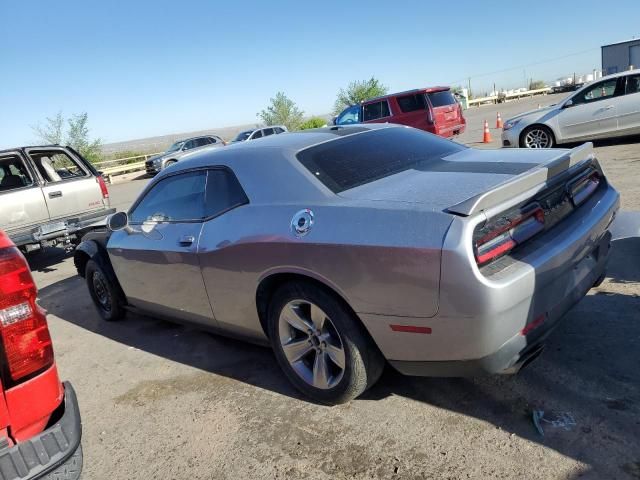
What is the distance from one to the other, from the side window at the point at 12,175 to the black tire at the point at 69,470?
715cm

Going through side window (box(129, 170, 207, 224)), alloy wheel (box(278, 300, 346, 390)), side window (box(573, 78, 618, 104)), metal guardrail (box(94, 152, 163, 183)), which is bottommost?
metal guardrail (box(94, 152, 163, 183))

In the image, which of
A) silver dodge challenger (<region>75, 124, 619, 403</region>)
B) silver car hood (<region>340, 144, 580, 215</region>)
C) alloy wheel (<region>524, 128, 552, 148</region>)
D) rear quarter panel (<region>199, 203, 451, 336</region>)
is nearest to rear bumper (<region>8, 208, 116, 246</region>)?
silver dodge challenger (<region>75, 124, 619, 403</region>)

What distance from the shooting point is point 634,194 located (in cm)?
657

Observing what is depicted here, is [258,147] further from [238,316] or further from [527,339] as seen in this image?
[527,339]

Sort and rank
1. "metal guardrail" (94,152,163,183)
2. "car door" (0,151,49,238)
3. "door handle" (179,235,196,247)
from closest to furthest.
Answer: "door handle" (179,235,196,247) < "car door" (0,151,49,238) < "metal guardrail" (94,152,163,183)

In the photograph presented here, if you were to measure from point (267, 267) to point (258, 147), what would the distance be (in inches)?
37.3

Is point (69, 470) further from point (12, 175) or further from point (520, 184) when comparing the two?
point (12, 175)

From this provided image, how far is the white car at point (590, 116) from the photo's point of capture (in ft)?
34.2

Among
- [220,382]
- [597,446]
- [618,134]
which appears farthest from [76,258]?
[618,134]

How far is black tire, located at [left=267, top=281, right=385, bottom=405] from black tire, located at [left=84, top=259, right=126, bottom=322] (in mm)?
2478

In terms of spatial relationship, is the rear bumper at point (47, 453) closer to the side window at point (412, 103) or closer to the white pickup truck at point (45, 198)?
the white pickup truck at point (45, 198)

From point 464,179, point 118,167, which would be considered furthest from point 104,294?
point 118,167

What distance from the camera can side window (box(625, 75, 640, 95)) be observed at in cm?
Answer: 1030

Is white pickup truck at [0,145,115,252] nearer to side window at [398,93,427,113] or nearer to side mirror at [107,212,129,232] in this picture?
side mirror at [107,212,129,232]
